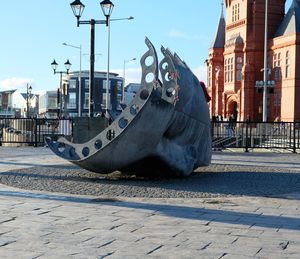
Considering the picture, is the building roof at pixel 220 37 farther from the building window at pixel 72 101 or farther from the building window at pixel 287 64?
the building window at pixel 72 101

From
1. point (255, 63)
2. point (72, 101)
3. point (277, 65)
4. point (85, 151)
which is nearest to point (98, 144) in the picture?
point (85, 151)

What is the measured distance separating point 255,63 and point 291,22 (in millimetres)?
6838

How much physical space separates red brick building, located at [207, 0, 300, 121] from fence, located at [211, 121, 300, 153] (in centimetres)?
3798

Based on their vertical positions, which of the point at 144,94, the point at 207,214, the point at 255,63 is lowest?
the point at 207,214

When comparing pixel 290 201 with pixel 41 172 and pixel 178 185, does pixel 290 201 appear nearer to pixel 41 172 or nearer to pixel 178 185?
pixel 178 185

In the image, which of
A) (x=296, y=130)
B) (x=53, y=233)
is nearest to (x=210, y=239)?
(x=53, y=233)

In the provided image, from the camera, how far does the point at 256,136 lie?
24.5m

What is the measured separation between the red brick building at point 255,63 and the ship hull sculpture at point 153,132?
51359mm

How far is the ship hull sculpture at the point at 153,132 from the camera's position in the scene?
10.4 metres

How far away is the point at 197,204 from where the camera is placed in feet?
27.5

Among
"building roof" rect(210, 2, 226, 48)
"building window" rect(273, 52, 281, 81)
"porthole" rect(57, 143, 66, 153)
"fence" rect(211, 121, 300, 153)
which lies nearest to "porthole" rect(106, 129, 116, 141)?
"porthole" rect(57, 143, 66, 153)

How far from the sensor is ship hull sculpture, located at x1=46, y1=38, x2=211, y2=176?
10.4 metres

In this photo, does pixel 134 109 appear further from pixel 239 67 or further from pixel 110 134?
Result: pixel 239 67

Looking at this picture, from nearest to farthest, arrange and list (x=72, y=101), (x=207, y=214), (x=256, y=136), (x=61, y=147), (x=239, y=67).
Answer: (x=207, y=214)
(x=61, y=147)
(x=256, y=136)
(x=239, y=67)
(x=72, y=101)
